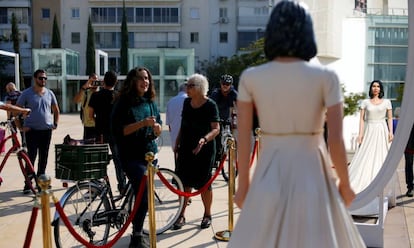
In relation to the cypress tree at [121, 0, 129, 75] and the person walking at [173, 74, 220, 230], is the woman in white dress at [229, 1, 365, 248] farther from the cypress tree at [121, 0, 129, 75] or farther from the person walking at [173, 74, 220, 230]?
the cypress tree at [121, 0, 129, 75]

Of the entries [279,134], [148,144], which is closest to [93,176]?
[148,144]

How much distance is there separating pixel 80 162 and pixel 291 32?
2.89 m

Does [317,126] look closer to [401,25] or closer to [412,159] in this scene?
[401,25]

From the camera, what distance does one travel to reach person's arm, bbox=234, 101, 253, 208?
2.78 m

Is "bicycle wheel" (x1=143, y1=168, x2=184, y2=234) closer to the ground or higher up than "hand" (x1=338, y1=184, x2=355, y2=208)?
closer to the ground

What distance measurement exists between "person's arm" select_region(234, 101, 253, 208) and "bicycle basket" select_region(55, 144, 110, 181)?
2.39 m

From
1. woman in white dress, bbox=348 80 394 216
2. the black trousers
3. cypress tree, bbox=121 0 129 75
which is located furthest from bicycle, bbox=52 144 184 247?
cypress tree, bbox=121 0 129 75

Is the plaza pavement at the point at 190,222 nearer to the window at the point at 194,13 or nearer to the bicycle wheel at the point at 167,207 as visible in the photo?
the bicycle wheel at the point at 167,207

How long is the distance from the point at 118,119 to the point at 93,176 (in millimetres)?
610

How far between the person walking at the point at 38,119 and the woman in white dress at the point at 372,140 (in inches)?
165

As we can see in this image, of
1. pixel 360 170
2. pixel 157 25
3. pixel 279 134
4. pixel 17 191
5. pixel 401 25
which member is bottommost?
pixel 17 191

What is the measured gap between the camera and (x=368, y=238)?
523 centimetres

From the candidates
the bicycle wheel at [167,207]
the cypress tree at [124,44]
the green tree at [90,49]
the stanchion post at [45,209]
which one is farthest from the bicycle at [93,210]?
the green tree at [90,49]

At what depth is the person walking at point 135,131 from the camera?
16.2 feet
